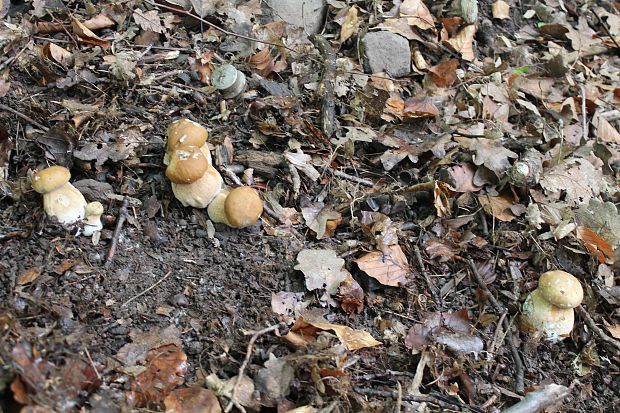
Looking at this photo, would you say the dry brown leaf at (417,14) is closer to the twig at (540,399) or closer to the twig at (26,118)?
the twig at (26,118)

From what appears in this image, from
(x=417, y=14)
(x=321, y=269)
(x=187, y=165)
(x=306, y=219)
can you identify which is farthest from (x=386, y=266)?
(x=417, y=14)

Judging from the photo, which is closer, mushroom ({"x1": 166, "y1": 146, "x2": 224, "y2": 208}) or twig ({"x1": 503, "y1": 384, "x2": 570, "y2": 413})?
twig ({"x1": 503, "y1": 384, "x2": 570, "y2": 413})

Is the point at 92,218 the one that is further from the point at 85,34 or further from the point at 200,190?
the point at 85,34

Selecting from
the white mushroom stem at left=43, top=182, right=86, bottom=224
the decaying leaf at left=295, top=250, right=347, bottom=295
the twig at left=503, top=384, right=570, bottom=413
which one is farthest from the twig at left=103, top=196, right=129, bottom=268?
the twig at left=503, top=384, right=570, bottom=413

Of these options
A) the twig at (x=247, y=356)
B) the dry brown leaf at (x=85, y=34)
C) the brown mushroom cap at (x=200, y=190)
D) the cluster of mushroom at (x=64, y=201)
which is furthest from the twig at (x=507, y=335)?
the dry brown leaf at (x=85, y=34)

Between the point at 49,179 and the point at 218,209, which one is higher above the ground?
the point at 49,179

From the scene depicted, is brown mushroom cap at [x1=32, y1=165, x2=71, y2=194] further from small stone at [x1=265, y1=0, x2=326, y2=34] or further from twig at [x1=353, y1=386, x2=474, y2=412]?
small stone at [x1=265, y1=0, x2=326, y2=34]

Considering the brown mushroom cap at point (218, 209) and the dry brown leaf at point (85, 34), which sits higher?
the dry brown leaf at point (85, 34)
